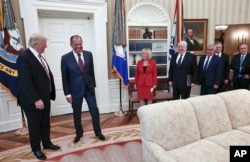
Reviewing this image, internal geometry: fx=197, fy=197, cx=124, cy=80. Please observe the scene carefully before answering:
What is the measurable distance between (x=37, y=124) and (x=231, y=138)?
6.96 ft

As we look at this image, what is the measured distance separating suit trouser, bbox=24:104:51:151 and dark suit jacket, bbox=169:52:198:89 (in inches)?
79.4

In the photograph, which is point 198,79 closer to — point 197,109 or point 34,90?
point 197,109

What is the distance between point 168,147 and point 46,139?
1.66 m

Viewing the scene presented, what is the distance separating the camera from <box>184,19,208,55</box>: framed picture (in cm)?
441

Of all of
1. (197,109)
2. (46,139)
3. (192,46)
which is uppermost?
(192,46)

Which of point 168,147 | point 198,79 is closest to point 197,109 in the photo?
point 168,147

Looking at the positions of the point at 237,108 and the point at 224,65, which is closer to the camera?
the point at 237,108

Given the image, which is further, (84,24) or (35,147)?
(84,24)

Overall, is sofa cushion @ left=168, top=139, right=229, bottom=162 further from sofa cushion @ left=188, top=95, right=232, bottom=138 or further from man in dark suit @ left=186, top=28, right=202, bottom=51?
man in dark suit @ left=186, top=28, right=202, bottom=51

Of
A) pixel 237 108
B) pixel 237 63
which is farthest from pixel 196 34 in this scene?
pixel 237 108

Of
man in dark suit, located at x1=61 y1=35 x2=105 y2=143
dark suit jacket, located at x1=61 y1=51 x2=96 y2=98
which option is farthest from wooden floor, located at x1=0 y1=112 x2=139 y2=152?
dark suit jacket, located at x1=61 y1=51 x2=96 y2=98

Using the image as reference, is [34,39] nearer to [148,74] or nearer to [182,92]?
[148,74]

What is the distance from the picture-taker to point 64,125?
3.53 metres

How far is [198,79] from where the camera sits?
11.7 ft
